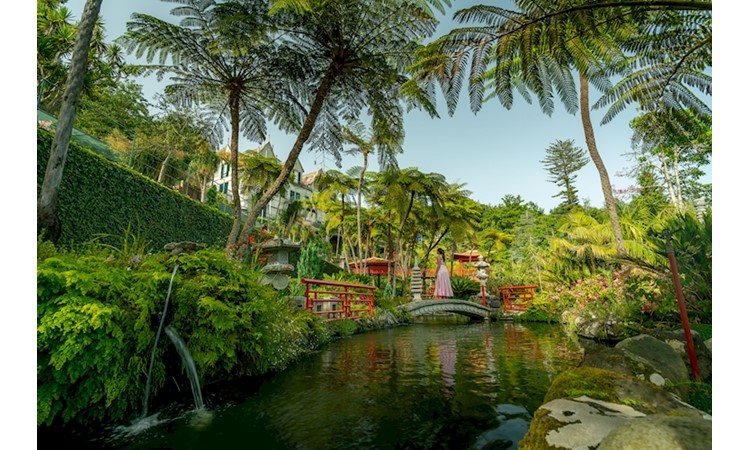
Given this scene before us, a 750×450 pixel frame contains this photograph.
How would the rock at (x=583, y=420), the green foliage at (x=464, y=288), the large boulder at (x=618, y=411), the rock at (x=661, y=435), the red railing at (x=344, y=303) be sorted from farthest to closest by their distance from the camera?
the green foliage at (x=464, y=288) < the red railing at (x=344, y=303) < the rock at (x=583, y=420) < the large boulder at (x=618, y=411) < the rock at (x=661, y=435)

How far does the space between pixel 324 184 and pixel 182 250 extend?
58.1ft

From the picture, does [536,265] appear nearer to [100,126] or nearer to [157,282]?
[157,282]

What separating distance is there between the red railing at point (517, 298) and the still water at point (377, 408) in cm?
1233

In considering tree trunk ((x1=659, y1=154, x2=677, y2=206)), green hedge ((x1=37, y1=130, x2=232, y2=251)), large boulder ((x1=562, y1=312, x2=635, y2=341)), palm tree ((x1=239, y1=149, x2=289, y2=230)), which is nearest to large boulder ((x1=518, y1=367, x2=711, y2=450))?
large boulder ((x1=562, y1=312, x2=635, y2=341))

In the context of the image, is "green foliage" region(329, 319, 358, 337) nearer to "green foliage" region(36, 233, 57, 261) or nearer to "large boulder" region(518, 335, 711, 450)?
"green foliage" region(36, 233, 57, 261)

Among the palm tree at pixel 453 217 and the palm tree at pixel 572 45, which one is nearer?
the palm tree at pixel 572 45

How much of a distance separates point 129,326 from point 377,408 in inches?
112

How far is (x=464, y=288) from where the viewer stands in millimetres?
24250

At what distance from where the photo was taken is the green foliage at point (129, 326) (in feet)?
10.1


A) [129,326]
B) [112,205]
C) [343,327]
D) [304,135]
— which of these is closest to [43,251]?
[129,326]

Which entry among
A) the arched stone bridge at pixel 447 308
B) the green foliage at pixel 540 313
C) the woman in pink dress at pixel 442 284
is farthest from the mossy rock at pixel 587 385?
the woman in pink dress at pixel 442 284

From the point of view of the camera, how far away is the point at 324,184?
2295 cm

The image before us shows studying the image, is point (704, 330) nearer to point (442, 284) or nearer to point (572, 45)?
point (572, 45)

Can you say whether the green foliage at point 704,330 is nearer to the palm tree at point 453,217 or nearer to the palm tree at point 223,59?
the palm tree at point 223,59
